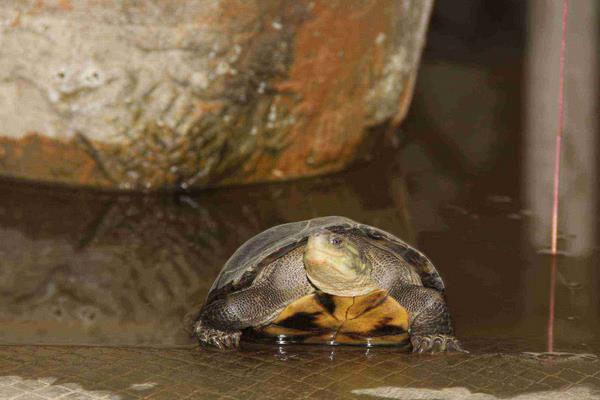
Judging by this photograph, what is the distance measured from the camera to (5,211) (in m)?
4.34

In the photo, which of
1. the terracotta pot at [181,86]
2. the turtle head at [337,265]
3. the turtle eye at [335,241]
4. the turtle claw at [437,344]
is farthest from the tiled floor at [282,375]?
the terracotta pot at [181,86]

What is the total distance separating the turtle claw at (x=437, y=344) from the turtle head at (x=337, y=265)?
0.22m

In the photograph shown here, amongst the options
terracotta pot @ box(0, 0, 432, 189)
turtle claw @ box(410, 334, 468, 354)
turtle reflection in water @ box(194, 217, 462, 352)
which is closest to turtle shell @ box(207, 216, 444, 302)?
turtle reflection in water @ box(194, 217, 462, 352)

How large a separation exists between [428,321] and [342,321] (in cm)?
27

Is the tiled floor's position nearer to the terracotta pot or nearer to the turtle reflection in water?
the turtle reflection in water

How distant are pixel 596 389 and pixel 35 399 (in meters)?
1.46

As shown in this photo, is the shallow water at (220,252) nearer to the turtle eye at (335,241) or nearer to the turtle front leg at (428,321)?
the turtle front leg at (428,321)

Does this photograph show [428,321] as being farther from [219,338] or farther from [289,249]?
[219,338]

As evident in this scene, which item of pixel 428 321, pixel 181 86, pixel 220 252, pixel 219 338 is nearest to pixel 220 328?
pixel 219 338

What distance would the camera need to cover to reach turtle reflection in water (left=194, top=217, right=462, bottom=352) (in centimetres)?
288

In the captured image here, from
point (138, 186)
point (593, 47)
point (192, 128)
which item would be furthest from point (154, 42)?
point (593, 47)

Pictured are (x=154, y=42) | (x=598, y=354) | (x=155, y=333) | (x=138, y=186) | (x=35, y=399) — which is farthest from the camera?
(x=138, y=186)

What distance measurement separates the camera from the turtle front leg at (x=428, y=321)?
2.87m

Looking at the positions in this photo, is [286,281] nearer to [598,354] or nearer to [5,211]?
[598,354]
